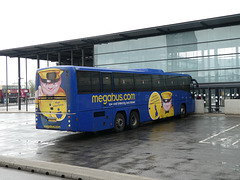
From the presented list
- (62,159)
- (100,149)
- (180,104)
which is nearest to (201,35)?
(180,104)

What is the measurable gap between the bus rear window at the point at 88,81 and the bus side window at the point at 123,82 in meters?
1.38

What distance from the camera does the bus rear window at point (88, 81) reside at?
12.1 meters

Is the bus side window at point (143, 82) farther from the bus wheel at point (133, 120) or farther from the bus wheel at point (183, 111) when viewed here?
the bus wheel at point (183, 111)

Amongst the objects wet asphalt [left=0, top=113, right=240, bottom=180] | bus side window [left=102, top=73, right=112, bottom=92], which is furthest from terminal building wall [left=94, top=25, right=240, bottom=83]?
bus side window [left=102, top=73, right=112, bottom=92]

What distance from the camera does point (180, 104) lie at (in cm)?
2055

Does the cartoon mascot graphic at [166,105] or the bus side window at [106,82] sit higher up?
the bus side window at [106,82]

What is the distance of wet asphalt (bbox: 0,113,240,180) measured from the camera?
729 cm

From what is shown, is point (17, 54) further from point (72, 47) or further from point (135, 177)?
point (135, 177)

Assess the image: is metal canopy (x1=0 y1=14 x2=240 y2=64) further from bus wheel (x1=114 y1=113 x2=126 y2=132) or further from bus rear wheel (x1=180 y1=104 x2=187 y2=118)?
bus wheel (x1=114 y1=113 x2=126 y2=132)

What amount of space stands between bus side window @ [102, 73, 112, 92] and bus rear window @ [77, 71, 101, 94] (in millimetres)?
364

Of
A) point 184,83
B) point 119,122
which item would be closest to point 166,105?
point 184,83

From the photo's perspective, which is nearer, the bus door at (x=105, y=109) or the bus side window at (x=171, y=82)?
the bus door at (x=105, y=109)

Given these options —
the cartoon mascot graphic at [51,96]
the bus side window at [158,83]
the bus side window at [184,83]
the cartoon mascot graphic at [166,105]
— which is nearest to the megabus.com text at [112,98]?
the cartoon mascot graphic at [51,96]

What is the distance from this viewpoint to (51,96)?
12477 millimetres
